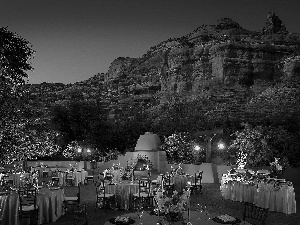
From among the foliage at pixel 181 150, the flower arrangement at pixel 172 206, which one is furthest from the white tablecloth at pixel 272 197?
the foliage at pixel 181 150

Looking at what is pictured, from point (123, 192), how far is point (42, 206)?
274cm

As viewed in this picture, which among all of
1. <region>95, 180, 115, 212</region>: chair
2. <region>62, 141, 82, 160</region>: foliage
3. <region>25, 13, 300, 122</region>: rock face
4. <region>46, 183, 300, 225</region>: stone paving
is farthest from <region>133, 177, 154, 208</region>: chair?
<region>25, 13, 300, 122</region>: rock face

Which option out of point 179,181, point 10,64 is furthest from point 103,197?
point 10,64

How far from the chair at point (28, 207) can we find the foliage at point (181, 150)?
1341cm

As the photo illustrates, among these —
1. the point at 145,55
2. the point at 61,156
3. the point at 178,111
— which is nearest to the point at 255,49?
the point at 178,111

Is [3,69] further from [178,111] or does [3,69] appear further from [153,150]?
[178,111]

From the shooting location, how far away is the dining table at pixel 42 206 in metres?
8.34

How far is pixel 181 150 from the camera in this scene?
72.4ft

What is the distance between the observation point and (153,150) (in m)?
20.8

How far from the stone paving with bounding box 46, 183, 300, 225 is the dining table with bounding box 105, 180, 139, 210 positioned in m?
0.28

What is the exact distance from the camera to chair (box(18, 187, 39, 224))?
319 inches

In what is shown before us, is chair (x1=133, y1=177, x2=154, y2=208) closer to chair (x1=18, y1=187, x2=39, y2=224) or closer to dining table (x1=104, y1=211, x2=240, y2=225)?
chair (x1=18, y1=187, x2=39, y2=224)

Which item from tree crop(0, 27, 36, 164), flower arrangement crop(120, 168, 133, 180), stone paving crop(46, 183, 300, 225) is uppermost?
tree crop(0, 27, 36, 164)

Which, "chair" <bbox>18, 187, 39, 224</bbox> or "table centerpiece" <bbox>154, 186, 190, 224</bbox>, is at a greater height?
"table centerpiece" <bbox>154, 186, 190, 224</bbox>
